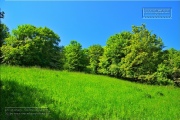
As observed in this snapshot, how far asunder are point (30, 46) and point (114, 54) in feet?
→ 78.7

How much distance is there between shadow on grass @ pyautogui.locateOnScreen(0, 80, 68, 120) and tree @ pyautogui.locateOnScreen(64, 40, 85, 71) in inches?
835

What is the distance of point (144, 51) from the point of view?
4147cm

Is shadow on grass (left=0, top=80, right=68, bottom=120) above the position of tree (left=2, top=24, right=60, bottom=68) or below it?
below

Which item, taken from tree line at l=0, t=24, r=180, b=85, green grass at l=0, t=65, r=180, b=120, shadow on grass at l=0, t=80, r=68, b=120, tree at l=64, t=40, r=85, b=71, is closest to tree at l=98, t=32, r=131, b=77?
tree line at l=0, t=24, r=180, b=85

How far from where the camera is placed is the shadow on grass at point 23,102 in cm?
981

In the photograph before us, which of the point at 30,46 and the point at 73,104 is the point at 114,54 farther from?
the point at 73,104

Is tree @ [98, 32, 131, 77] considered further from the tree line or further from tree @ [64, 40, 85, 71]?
tree @ [64, 40, 85, 71]

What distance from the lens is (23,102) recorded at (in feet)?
35.9

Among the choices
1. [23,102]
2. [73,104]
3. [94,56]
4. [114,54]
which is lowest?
[73,104]

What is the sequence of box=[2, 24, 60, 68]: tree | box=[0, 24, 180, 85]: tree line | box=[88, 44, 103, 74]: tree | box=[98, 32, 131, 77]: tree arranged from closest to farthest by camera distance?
1. box=[2, 24, 60, 68]: tree
2. box=[0, 24, 180, 85]: tree line
3. box=[98, 32, 131, 77]: tree
4. box=[88, 44, 103, 74]: tree

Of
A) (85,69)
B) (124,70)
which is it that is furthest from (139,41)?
(85,69)

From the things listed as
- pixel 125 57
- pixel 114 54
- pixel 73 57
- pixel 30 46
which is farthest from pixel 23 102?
pixel 114 54

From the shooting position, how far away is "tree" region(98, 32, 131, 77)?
142 feet

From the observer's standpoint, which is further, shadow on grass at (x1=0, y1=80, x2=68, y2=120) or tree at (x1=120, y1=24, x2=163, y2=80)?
tree at (x1=120, y1=24, x2=163, y2=80)
